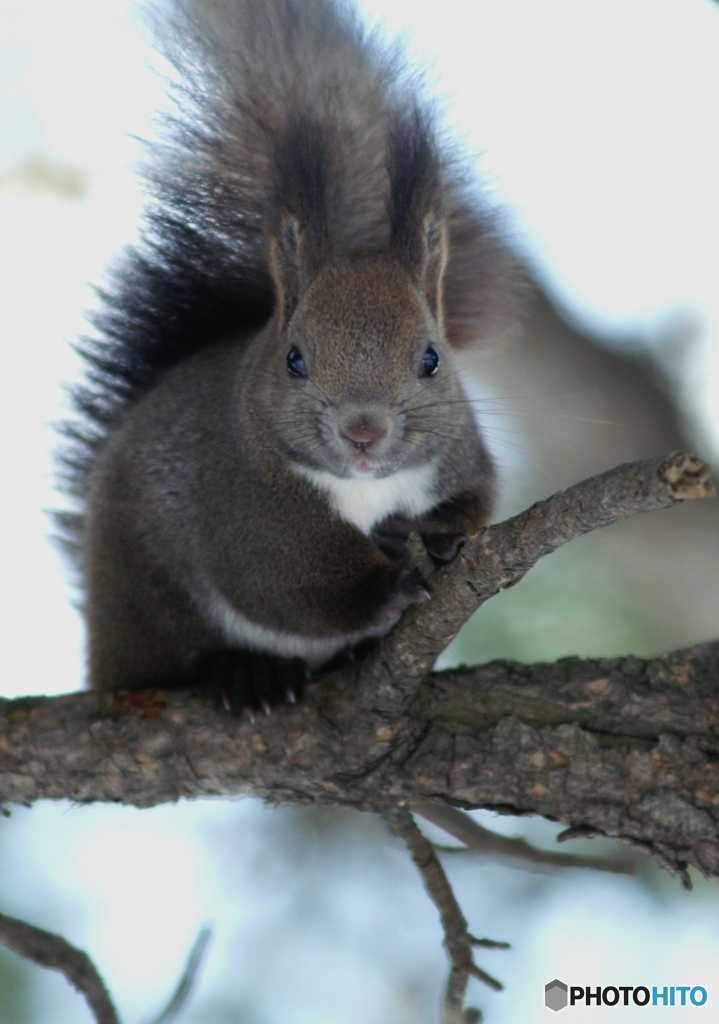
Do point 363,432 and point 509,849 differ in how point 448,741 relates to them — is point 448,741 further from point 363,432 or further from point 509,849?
point 363,432

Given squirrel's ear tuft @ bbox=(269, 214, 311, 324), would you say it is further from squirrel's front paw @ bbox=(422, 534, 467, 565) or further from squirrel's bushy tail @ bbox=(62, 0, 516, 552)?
squirrel's front paw @ bbox=(422, 534, 467, 565)

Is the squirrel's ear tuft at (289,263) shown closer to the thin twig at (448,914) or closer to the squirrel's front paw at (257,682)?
the squirrel's front paw at (257,682)

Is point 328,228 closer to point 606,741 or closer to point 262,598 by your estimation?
point 262,598

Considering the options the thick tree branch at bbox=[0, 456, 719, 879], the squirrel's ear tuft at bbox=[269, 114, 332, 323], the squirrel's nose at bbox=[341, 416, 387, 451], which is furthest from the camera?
the squirrel's ear tuft at bbox=[269, 114, 332, 323]

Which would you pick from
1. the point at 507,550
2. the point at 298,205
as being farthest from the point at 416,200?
the point at 507,550

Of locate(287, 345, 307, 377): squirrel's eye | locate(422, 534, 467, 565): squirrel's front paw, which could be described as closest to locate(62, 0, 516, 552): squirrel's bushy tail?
locate(287, 345, 307, 377): squirrel's eye

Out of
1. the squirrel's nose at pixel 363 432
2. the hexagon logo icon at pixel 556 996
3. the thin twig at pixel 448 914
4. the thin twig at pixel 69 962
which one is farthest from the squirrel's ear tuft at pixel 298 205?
the hexagon logo icon at pixel 556 996
